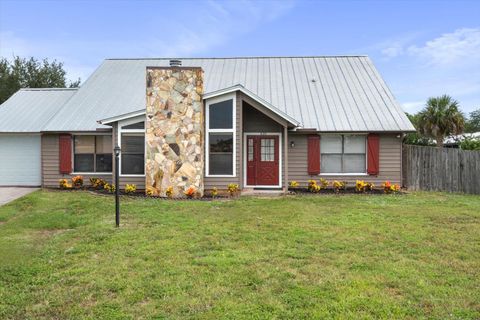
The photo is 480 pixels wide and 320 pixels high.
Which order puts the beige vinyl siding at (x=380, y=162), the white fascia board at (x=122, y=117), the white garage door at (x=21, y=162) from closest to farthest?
the white fascia board at (x=122, y=117)
the beige vinyl siding at (x=380, y=162)
the white garage door at (x=21, y=162)

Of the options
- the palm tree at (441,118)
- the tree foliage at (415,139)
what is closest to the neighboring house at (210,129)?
the palm tree at (441,118)

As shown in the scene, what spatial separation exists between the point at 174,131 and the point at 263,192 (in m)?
3.72

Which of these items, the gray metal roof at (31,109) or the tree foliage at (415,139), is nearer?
the gray metal roof at (31,109)

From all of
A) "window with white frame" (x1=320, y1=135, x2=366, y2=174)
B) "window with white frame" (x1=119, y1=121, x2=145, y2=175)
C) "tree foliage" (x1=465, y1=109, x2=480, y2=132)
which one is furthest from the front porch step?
"tree foliage" (x1=465, y1=109, x2=480, y2=132)

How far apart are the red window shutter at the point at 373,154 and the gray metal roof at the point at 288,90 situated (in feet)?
1.33

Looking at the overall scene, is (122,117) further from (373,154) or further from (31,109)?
(373,154)

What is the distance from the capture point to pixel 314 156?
1489 cm

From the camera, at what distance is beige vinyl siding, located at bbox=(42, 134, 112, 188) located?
1520 centimetres

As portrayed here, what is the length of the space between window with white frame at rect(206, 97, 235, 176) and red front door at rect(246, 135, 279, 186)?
5.56 ft

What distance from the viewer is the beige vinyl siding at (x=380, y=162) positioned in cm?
1500

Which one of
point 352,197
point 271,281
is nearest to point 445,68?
point 352,197

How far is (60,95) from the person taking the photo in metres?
18.8

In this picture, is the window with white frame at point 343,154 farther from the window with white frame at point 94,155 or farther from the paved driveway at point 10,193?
the paved driveway at point 10,193

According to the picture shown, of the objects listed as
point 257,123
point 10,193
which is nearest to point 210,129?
point 257,123
